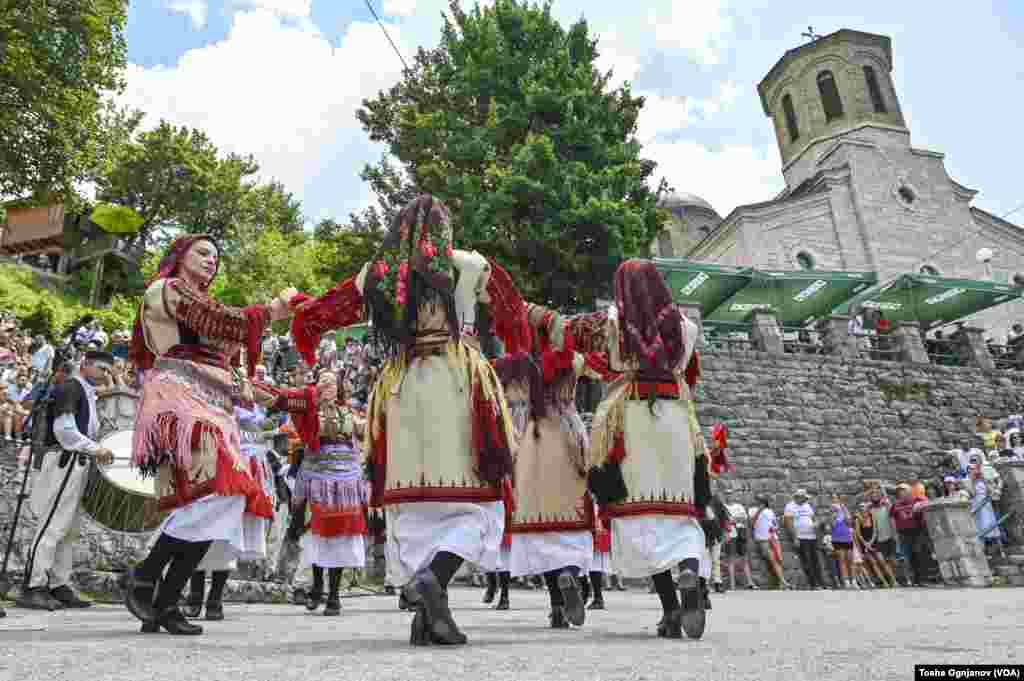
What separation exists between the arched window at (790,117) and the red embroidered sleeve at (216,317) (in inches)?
1458

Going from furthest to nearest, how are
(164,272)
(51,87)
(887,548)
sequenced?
(51,87), (887,548), (164,272)

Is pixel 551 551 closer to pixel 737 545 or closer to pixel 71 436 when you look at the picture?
pixel 71 436

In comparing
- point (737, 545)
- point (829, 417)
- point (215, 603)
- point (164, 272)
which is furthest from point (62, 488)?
point (829, 417)

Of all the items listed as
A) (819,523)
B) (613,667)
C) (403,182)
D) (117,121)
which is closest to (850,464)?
(819,523)

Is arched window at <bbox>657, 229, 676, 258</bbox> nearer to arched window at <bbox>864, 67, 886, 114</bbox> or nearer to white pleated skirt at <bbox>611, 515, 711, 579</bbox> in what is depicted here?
arched window at <bbox>864, 67, 886, 114</bbox>

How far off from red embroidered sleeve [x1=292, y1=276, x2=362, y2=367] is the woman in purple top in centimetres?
1310

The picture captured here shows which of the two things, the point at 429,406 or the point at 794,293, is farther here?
the point at 794,293

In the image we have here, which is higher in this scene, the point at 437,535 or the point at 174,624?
the point at 437,535

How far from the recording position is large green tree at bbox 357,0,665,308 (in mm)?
19297

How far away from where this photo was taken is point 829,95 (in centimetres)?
3591

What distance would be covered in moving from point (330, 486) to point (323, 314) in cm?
282

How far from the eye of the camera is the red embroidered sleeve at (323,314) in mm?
3676

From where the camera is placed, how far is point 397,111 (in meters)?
23.2

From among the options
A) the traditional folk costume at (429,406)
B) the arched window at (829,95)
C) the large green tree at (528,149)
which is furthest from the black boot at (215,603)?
the arched window at (829,95)
